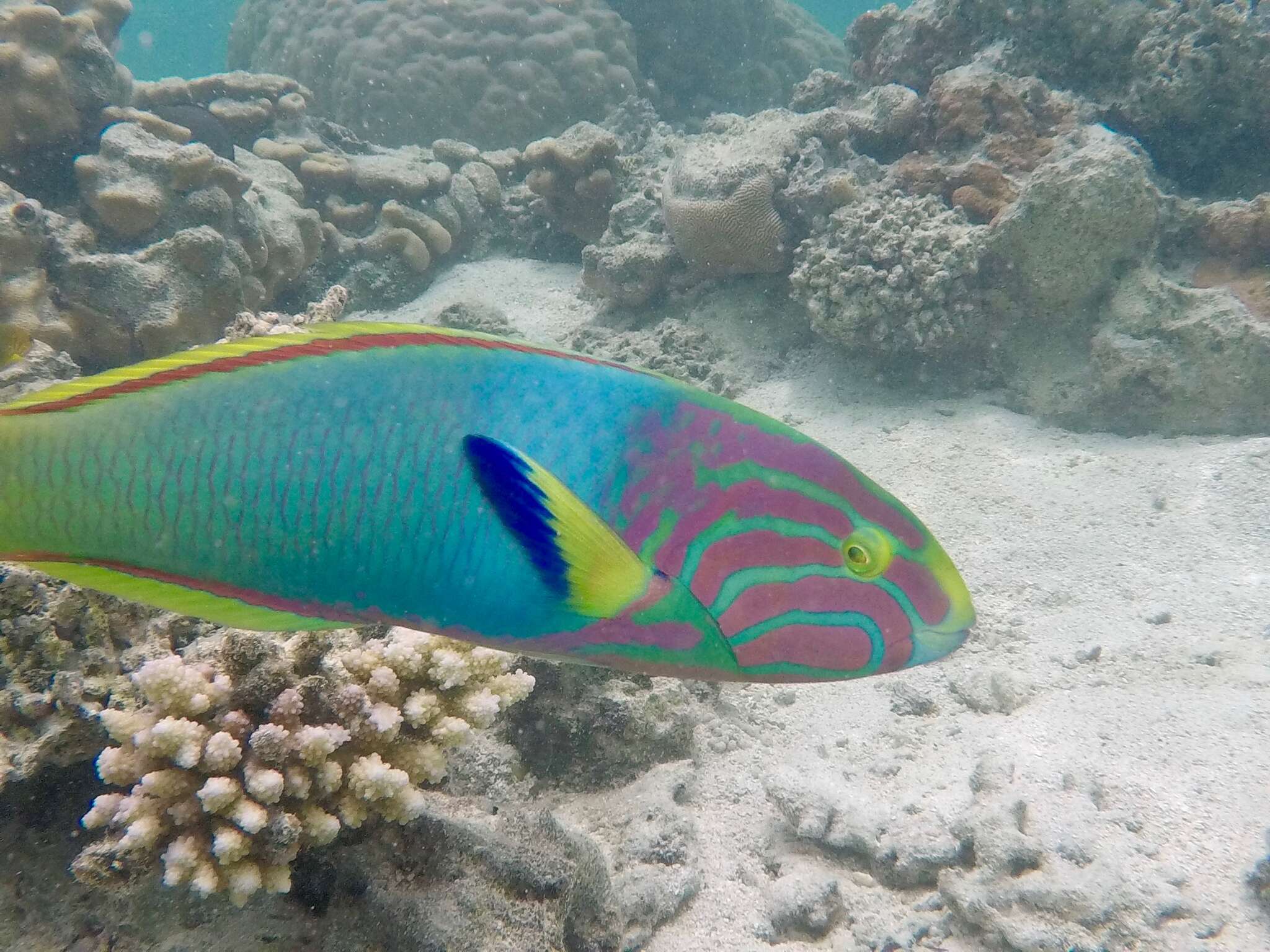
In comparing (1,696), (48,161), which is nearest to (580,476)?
(1,696)

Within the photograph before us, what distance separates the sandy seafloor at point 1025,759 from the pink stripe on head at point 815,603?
1.74 m

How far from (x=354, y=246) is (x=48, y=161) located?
9.73ft

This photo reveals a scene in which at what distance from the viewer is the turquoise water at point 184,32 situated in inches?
1709

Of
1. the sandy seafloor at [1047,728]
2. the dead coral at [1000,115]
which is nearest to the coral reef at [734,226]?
the dead coral at [1000,115]

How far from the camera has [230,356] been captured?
1223 millimetres

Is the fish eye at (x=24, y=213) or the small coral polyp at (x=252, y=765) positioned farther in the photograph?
the fish eye at (x=24, y=213)

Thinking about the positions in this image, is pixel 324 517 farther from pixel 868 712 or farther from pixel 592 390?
pixel 868 712

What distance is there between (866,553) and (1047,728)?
2908mm

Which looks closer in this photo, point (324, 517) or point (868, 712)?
point (324, 517)

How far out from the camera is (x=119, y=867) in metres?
1.95

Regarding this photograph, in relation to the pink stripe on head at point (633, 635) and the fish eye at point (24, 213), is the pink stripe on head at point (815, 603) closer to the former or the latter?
the pink stripe on head at point (633, 635)

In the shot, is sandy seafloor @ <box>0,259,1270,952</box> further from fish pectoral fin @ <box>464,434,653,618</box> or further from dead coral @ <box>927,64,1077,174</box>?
dead coral @ <box>927,64,1077,174</box>

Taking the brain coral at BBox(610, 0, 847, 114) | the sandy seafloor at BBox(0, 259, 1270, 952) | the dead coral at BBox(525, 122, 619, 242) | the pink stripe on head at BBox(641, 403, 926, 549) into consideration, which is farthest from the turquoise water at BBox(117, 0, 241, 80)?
the pink stripe on head at BBox(641, 403, 926, 549)

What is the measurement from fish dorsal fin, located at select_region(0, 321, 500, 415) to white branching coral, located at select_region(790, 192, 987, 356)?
5.77m
